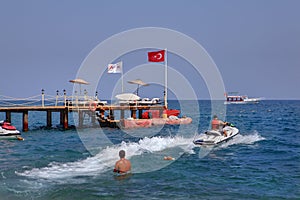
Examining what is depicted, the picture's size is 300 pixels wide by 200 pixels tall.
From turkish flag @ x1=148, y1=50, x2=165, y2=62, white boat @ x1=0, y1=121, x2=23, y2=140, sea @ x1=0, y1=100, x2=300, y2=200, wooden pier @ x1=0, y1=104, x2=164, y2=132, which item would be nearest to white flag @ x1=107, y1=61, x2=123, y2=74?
turkish flag @ x1=148, y1=50, x2=165, y2=62

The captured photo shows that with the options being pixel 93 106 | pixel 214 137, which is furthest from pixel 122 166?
pixel 93 106

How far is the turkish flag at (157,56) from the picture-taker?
46.8 m

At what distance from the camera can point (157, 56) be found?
4694 cm

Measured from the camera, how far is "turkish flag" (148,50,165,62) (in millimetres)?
46750

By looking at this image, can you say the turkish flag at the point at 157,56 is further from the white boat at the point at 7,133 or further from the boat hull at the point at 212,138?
the white boat at the point at 7,133

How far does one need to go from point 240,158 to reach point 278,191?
747cm

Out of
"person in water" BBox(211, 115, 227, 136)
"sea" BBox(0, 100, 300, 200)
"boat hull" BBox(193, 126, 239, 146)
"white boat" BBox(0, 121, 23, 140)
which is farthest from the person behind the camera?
"white boat" BBox(0, 121, 23, 140)

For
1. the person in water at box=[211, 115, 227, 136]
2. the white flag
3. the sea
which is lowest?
the sea

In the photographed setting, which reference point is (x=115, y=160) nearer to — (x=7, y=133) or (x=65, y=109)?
(x=7, y=133)

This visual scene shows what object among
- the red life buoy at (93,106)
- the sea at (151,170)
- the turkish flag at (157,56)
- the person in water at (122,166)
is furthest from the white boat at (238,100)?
the person in water at (122,166)

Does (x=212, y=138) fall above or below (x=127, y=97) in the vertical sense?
below

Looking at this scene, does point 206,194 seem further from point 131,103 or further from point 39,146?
point 131,103

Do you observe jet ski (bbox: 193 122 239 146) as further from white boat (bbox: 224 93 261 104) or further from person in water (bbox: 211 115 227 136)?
white boat (bbox: 224 93 261 104)

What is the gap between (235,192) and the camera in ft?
48.9
